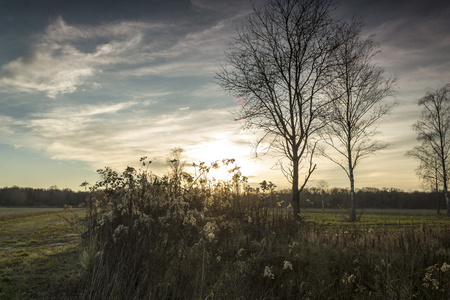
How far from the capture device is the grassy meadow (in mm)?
4086

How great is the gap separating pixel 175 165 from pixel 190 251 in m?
2.47

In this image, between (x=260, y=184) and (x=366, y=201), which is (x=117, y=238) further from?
(x=366, y=201)

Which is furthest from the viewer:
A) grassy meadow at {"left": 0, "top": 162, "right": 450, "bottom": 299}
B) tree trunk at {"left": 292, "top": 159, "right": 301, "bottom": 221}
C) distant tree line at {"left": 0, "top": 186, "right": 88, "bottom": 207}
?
distant tree line at {"left": 0, "top": 186, "right": 88, "bottom": 207}

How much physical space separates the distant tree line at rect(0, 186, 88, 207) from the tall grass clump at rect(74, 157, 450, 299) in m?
94.9

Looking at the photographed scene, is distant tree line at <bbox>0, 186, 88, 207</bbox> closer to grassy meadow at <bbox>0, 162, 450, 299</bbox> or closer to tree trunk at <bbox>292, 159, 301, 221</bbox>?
tree trunk at <bbox>292, 159, 301, 221</bbox>

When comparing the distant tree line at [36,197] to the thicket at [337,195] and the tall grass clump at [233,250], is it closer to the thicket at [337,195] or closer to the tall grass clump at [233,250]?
the thicket at [337,195]

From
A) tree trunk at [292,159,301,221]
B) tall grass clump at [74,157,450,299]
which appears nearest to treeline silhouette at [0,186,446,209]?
tree trunk at [292,159,301,221]

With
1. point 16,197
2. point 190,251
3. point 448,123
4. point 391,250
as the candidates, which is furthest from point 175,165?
point 16,197

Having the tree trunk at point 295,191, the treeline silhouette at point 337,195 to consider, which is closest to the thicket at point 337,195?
the treeline silhouette at point 337,195

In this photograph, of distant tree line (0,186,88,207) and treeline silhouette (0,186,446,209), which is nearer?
treeline silhouette (0,186,446,209)

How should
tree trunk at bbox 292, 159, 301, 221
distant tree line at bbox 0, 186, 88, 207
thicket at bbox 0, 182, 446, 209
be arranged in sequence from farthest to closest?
distant tree line at bbox 0, 186, 88, 207 → thicket at bbox 0, 182, 446, 209 → tree trunk at bbox 292, 159, 301, 221

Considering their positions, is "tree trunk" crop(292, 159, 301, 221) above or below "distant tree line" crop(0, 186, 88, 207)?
above

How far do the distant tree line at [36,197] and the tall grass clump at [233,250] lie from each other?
9494cm

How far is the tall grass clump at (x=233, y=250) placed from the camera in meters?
4.27
